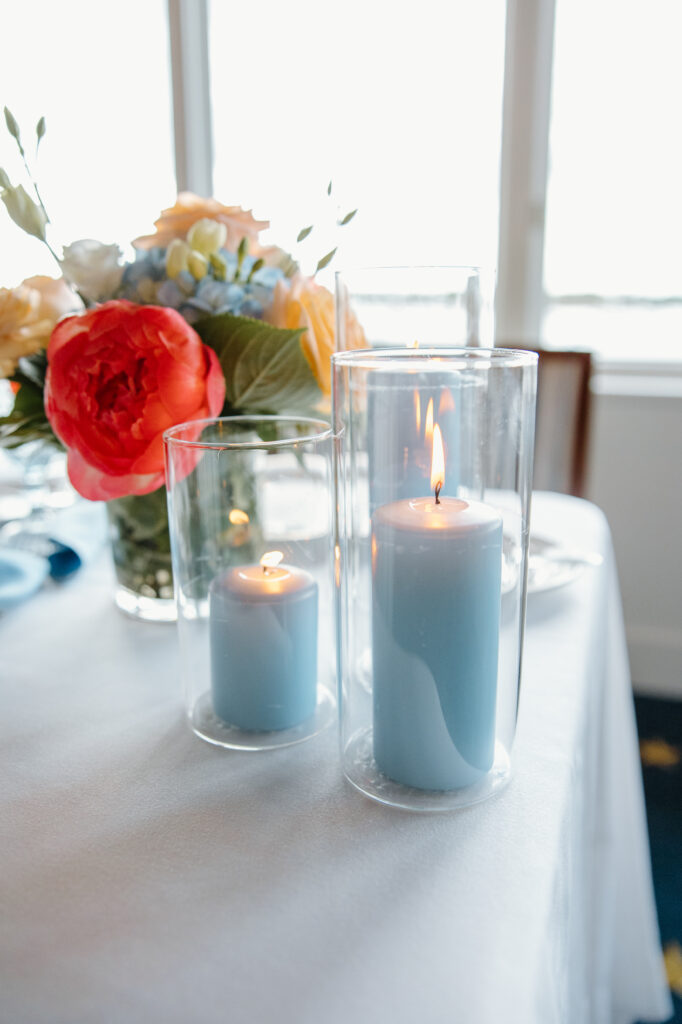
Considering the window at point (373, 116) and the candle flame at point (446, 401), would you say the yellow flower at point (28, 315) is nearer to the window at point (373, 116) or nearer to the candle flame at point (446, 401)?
the candle flame at point (446, 401)

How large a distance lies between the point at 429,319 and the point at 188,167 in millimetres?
2136

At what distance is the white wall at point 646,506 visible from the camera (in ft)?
6.56

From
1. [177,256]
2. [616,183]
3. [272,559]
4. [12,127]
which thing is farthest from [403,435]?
[616,183]

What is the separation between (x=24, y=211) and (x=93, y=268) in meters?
0.06

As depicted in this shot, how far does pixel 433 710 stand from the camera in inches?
17.4

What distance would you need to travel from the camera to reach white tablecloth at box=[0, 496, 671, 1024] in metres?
0.33

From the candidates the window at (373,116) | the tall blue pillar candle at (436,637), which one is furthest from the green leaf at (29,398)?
the window at (373,116)

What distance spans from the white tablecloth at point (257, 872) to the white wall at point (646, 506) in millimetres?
1500

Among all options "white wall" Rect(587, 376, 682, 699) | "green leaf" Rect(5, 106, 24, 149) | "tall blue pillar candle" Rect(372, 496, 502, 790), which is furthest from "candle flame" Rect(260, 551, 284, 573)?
"white wall" Rect(587, 376, 682, 699)

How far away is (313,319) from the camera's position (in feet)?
2.01

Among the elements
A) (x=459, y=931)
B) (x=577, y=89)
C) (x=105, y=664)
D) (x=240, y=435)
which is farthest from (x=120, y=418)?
(x=577, y=89)

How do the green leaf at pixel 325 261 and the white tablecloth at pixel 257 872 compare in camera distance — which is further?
the green leaf at pixel 325 261

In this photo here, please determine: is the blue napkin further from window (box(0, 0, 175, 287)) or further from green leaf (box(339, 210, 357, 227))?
window (box(0, 0, 175, 287))

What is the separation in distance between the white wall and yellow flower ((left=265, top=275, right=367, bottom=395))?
5.01 feet
